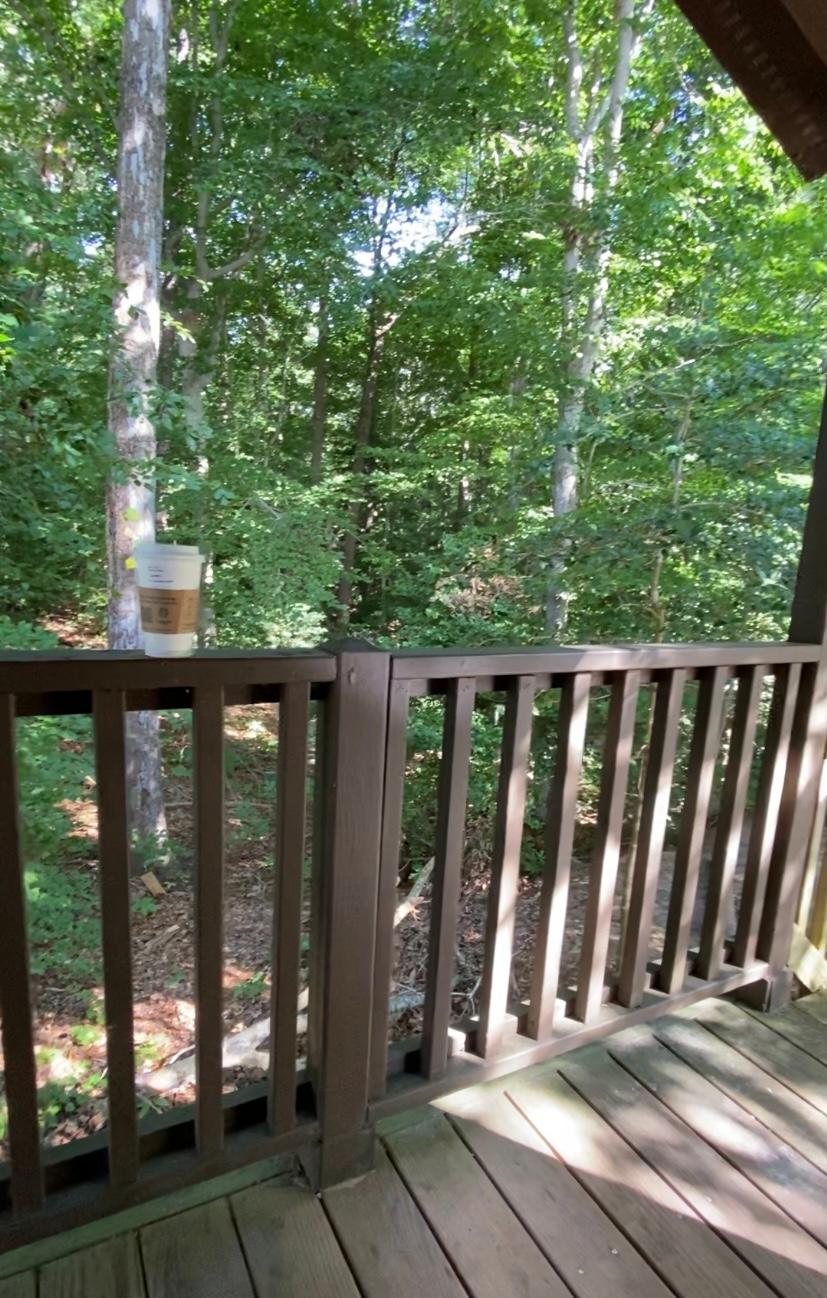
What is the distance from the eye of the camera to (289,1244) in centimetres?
111

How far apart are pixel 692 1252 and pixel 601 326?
6200 mm

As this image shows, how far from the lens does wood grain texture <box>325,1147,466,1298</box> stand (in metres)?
1.05

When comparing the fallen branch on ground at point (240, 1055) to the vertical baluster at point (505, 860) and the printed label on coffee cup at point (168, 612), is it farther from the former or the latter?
the printed label on coffee cup at point (168, 612)

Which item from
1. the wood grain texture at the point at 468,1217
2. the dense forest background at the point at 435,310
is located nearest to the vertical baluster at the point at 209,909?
the wood grain texture at the point at 468,1217

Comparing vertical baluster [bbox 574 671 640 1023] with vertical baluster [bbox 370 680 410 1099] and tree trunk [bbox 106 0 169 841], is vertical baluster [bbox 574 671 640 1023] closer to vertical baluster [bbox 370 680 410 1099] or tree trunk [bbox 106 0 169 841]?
vertical baluster [bbox 370 680 410 1099]

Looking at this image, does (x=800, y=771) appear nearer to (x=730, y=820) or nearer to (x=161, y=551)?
(x=730, y=820)

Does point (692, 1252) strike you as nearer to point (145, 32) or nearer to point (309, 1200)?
point (309, 1200)

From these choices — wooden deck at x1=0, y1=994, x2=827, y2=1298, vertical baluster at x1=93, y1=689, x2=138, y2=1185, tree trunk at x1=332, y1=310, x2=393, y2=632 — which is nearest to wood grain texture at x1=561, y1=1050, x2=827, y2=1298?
wooden deck at x1=0, y1=994, x2=827, y2=1298

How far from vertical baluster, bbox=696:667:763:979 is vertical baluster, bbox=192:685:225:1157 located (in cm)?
114

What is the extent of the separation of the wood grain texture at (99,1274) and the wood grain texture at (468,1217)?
45 centimetres

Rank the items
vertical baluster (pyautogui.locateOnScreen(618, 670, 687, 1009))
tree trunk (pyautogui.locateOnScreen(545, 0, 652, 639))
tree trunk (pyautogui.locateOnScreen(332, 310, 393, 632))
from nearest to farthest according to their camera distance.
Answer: vertical baluster (pyautogui.locateOnScreen(618, 670, 687, 1009)) → tree trunk (pyautogui.locateOnScreen(545, 0, 652, 639)) → tree trunk (pyautogui.locateOnScreen(332, 310, 393, 632))

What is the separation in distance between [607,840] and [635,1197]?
1.98ft

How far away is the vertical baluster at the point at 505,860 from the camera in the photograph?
49.9 inches

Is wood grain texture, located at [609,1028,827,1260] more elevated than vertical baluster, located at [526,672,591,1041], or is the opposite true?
vertical baluster, located at [526,672,591,1041]
